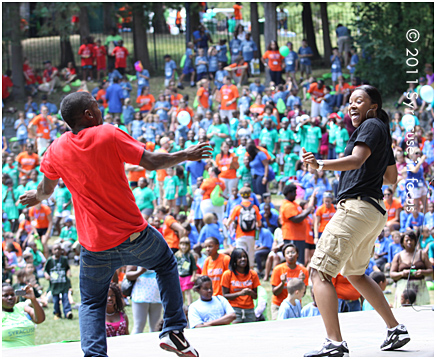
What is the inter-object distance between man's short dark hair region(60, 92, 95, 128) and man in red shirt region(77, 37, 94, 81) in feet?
71.5

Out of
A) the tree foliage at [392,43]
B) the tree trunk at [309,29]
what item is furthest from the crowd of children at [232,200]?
the tree trunk at [309,29]

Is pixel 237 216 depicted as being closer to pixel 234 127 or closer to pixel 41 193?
pixel 234 127

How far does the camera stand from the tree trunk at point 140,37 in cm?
2638

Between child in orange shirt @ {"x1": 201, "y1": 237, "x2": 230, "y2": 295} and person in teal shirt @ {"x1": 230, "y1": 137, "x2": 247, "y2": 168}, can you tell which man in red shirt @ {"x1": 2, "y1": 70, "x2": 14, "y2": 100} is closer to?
person in teal shirt @ {"x1": 230, "y1": 137, "x2": 247, "y2": 168}

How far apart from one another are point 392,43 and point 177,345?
63.3 ft

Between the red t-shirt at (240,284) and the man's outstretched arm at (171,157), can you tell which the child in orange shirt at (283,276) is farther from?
the man's outstretched arm at (171,157)

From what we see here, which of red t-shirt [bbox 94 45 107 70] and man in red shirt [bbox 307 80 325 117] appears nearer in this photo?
man in red shirt [bbox 307 80 325 117]

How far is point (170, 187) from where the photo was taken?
14320 mm

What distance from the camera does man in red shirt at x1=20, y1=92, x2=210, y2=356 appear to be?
3719mm

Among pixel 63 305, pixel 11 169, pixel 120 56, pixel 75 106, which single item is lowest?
pixel 63 305

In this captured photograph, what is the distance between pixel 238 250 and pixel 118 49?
1729 cm

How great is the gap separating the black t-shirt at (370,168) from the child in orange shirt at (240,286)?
422 centimetres

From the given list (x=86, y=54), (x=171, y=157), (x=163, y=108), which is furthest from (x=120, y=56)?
(x=171, y=157)

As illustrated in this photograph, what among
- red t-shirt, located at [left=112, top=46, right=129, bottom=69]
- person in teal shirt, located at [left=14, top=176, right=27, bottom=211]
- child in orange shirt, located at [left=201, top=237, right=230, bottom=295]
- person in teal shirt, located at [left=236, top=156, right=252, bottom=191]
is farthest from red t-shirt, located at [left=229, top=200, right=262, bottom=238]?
red t-shirt, located at [left=112, top=46, right=129, bottom=69]
